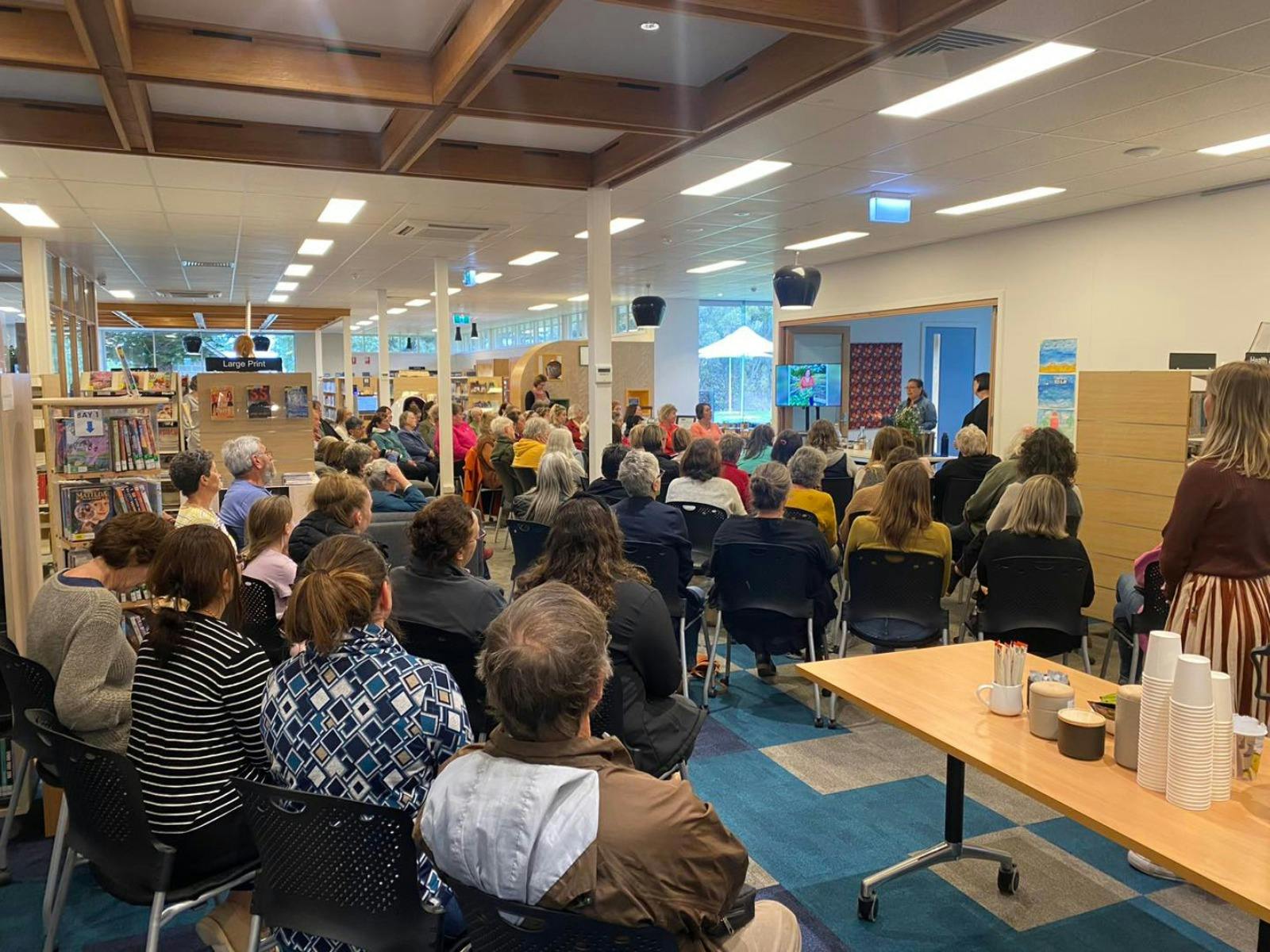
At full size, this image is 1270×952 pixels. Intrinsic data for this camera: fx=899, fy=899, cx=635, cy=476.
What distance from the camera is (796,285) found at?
28.5 feet

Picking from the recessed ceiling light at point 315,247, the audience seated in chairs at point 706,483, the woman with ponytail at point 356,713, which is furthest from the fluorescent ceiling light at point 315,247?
the woman with ponytail at point 356,713

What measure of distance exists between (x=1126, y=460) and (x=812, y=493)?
2247mm

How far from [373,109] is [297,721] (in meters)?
4.49

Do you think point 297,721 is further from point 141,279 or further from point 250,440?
point 141,279

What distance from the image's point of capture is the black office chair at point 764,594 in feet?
13.9

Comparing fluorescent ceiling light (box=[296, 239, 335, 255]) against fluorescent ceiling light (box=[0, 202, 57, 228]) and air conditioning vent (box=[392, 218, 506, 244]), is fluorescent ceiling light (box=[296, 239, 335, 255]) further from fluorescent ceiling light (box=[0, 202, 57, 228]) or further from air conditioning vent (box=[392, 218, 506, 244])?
fluorescent ceiling light (box=[0, 202, 57, 228])

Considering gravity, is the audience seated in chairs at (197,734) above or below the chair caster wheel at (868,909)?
above

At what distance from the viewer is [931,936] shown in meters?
2.64

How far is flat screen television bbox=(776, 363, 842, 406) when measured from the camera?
494 inches

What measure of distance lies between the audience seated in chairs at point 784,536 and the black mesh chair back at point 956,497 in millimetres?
2583

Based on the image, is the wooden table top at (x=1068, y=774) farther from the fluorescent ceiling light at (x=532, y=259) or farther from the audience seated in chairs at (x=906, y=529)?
the fluorescent ceiling light at (x=532, y=259)

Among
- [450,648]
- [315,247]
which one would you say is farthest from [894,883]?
[315,247]

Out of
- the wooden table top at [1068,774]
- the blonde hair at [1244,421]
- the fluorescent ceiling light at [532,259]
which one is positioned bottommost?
the wooden table top at [1068,774]

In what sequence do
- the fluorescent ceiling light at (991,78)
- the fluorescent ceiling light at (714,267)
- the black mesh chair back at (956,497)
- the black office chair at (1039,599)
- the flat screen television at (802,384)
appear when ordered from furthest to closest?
the flat screen television at (802,384)
the fluorescent ceiling light at (714,267)
the black mesh chair back at (956,497)
the black office chair at (1039,599)
the fluorescent ceiling light at (991,78)
